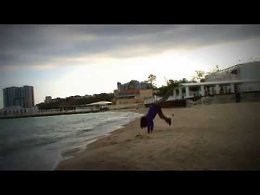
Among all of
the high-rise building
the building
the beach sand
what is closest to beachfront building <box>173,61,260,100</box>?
the beach sand

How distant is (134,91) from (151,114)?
44cm

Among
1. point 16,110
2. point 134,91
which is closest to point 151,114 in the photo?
point 134,91

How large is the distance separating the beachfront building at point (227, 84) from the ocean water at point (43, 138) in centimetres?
92

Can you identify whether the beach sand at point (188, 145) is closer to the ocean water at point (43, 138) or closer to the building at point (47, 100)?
the ocean water at point (43, 138)

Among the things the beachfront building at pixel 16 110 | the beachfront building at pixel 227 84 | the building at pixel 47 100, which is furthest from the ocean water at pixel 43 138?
the beachfront building at pixel 227 84

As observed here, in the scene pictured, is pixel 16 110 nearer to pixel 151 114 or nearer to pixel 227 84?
pixel 151 114

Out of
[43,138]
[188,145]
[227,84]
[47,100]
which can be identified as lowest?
[188,145]

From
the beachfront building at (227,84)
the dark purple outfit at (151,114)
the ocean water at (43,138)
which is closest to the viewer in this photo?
the ocean water at (43,138)

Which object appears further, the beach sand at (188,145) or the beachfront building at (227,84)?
the beachfront building at (227,84)

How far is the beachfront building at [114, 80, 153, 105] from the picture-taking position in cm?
491

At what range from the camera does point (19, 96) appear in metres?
4.78

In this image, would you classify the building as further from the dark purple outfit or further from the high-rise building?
the dark purple outfit

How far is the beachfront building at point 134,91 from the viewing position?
4910mm
